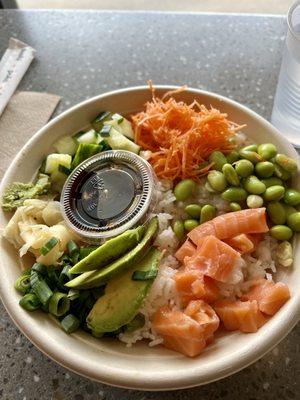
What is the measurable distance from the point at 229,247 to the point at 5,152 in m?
0.94

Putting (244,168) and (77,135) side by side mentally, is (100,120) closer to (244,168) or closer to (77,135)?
(77,135)

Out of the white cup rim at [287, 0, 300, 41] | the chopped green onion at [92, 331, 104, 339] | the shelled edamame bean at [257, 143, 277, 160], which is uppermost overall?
the white cup rim at [287, 0, 300, 41]

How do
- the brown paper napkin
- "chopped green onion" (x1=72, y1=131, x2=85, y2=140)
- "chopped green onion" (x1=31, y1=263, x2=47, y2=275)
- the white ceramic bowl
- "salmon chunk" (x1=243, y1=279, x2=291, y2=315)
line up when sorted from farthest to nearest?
the brown paper napkin < "chopped green onion" (x1=72, y1=131, x2=85, y2=140) < "chopped green onion" (x1=31, y1=263, x2=47, y2=275) < "salmon chunk" (x1=243, y1=279, x2=291, y2=315) < the white ceramic bowl

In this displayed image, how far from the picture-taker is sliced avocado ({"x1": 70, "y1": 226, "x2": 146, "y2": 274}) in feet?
3.95

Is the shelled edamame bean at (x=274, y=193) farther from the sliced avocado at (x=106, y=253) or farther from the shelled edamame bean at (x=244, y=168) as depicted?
the sliced avocado at (x=106, y=253)

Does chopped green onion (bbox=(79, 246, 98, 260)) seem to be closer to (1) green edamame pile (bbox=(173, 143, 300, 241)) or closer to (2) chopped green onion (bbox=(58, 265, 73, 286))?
(2) chopped green onion (bbox=(58, 265, 73, 286))

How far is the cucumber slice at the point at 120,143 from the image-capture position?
4.90 feet

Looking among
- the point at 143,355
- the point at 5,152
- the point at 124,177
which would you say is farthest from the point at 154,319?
the point at 5,152

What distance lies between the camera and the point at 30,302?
120 centimetres

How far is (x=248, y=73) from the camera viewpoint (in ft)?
6.26

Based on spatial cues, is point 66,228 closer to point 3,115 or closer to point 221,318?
point 221,318

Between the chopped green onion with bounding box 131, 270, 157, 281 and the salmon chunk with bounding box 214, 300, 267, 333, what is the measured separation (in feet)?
0.60

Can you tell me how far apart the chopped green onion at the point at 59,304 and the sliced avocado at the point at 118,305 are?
76 millimetres

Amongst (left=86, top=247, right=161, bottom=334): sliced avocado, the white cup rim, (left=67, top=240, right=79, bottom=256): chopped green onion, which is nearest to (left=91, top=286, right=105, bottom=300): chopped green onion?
(left=86, top=247, right=161, bottom=334): sliced avocado
